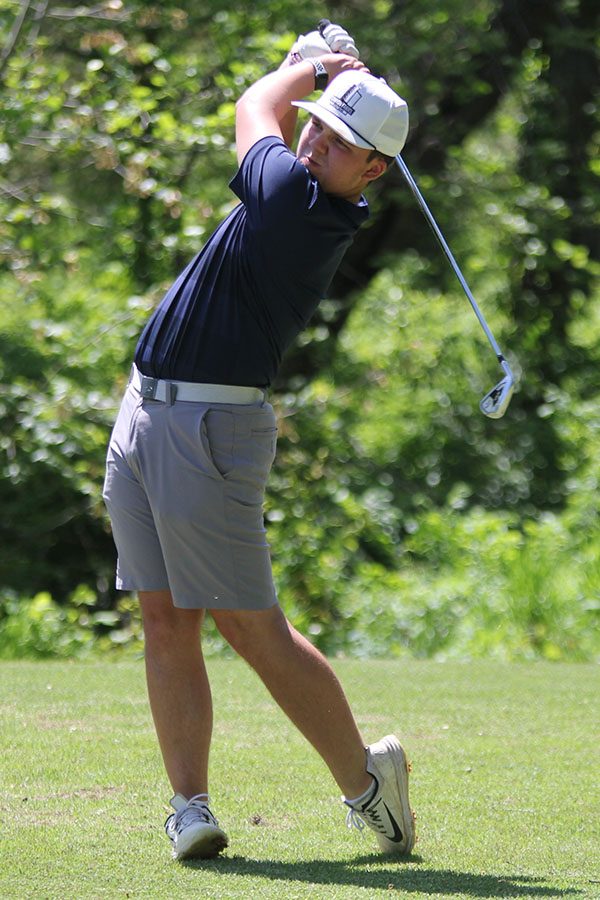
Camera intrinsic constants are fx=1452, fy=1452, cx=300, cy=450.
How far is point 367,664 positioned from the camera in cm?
696

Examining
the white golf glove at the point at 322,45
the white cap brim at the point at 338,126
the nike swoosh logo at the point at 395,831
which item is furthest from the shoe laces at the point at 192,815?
the white golf glove at the point at 322,45

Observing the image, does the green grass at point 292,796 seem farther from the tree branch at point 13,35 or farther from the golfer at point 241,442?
the tree branch at point 13,35

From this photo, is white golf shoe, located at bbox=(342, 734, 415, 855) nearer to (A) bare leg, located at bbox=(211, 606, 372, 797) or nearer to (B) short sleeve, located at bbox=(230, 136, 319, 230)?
(A) bare leg, located at bbox=(211, 606, 372, 797)

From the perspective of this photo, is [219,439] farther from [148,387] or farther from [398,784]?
[398,784]

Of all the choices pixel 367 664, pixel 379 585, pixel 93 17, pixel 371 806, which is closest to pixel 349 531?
pixel 379 585

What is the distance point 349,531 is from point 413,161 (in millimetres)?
3295

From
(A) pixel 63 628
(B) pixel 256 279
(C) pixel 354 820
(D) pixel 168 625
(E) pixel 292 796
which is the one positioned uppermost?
(B) pixel 256 279

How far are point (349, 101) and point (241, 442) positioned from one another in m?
0.84

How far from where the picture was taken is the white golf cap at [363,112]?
3.37 meters

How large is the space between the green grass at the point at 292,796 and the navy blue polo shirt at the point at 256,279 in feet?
3.80

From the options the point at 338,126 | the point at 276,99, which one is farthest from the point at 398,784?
the point at 276,99

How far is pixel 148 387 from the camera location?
352 cm

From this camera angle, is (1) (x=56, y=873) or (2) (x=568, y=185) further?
(2) (x=568, y=185)

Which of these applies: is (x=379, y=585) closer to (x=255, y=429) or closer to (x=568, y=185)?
(x=568, y=185)
